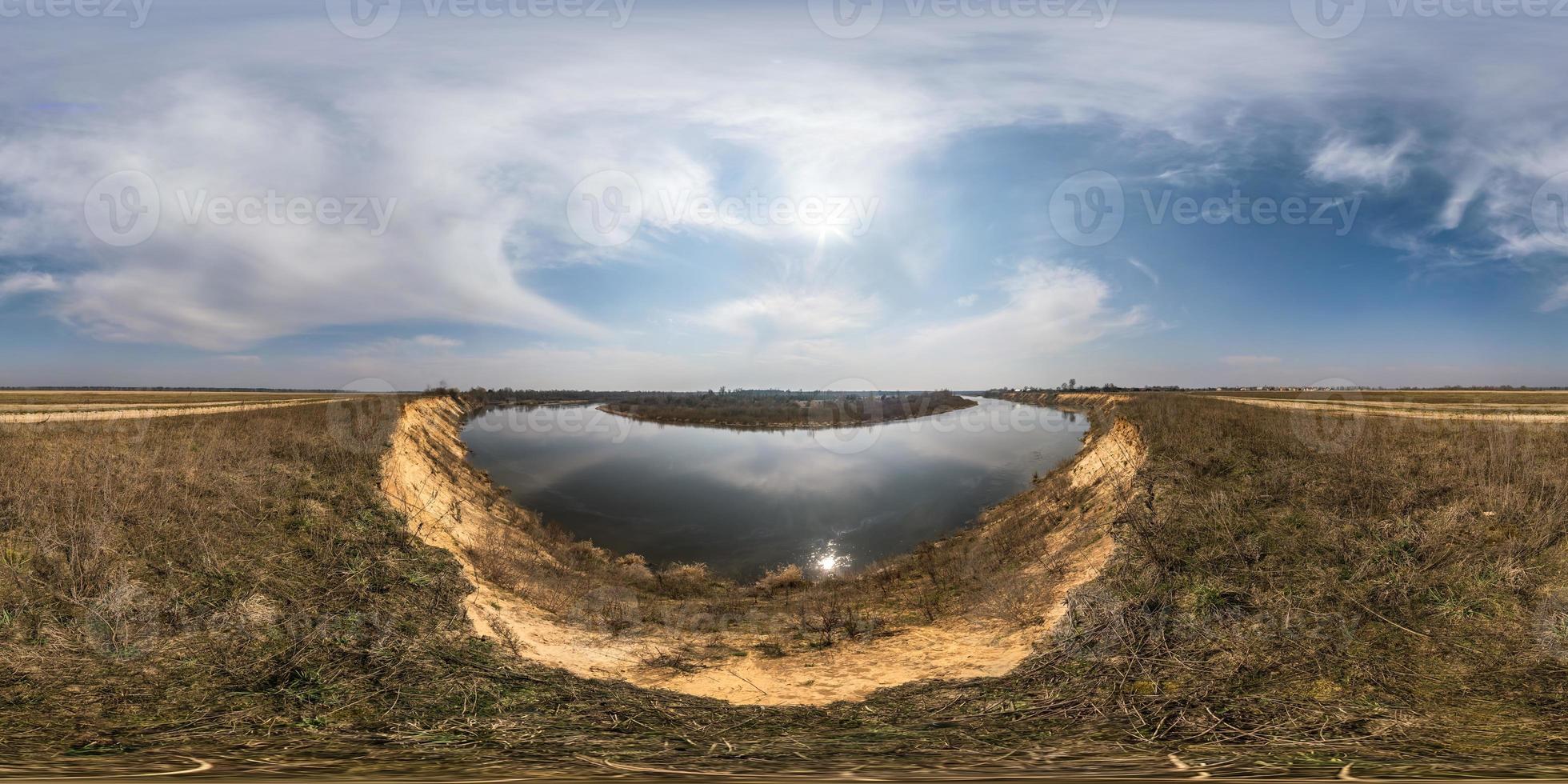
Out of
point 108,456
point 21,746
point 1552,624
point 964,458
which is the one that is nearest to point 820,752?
point 21,746

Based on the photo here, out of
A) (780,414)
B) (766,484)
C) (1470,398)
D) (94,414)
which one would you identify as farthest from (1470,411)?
(94,414)

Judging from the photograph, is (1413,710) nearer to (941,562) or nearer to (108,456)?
(941,562)

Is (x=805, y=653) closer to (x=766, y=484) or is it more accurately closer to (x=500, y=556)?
(x=500, y=556)

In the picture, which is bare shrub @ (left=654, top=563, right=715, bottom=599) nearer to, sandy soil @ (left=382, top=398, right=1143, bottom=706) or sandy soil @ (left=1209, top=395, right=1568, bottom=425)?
sandy soil @ (left=382, top=398, right=1143, bottom=706)

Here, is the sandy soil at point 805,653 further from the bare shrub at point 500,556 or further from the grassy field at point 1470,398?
the grassy field at point 1470,398

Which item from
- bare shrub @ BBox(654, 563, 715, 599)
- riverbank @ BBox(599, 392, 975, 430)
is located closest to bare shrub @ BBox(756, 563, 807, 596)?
bare shrub @ BBox(654, 563, 715, 599)

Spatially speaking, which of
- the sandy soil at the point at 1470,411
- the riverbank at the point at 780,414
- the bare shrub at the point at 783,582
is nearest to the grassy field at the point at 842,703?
the bare shrub at the point at 783,582

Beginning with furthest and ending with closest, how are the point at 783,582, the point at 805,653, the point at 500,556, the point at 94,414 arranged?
1. the point at 94,414
2. the point at 783,582
3. the point at 500,556
4. the point at 805,653
